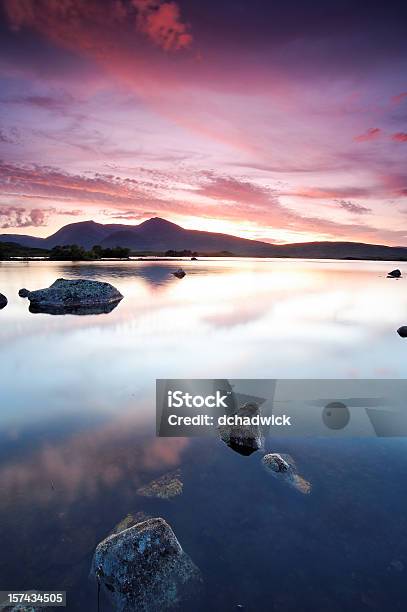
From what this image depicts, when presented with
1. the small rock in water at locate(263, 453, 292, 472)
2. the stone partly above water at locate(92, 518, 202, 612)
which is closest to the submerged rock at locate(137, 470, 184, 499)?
the stone partly above water at locate(92, 518, 202, 612)

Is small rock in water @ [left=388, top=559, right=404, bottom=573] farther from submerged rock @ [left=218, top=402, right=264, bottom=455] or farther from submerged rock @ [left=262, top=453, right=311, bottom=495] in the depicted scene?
submerged rock @ [left=218, top=402, right=264, bottom=455]

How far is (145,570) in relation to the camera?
4.59 metres

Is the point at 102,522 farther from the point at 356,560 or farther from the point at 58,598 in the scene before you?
the point at 356,560

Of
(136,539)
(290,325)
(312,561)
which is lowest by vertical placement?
(290,325)

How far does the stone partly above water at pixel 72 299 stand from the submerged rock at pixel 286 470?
2171cm

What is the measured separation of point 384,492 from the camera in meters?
6.27

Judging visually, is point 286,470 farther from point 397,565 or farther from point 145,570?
point 145,570

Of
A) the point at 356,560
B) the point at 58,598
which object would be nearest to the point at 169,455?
the point at 58,598

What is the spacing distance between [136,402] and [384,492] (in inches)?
270

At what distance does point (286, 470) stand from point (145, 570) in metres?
3.38

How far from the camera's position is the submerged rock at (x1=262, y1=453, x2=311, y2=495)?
641 centimetres

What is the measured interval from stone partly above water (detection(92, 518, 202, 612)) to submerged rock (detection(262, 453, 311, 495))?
8.41 ft

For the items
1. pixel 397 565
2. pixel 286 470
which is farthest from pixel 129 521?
pixel 397 565

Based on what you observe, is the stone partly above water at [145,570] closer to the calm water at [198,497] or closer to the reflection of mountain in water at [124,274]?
the calm water at [198,497]
